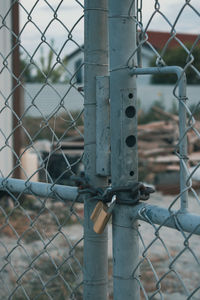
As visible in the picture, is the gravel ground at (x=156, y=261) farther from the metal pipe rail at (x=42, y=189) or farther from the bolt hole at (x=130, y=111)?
the bolt hole at (x=130, y=111)

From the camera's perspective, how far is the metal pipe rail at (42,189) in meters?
1.32

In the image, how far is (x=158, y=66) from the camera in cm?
99

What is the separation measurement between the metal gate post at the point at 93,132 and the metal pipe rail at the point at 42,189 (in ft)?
0.32

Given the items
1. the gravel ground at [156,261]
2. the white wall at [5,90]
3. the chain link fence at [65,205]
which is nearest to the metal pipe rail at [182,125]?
the chain link fence at [65,205]

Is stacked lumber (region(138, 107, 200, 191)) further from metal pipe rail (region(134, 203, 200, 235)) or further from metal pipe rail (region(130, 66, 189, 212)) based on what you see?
metal pipe rail (region(130, 66, 189, 212))

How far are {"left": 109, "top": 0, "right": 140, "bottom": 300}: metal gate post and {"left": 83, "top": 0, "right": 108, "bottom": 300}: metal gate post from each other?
103 millimetres

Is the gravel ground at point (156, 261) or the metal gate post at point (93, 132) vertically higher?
the metal gate post at point (93, 132)

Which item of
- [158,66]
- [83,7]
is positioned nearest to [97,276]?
[158,66]

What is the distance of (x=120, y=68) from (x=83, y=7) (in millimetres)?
259

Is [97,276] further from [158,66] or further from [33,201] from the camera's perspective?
[33,201]

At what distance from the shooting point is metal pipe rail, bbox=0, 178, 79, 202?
1.32m

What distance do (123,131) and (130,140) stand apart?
0.10 ft

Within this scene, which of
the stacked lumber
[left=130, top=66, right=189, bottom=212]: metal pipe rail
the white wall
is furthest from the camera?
the stacked lumber

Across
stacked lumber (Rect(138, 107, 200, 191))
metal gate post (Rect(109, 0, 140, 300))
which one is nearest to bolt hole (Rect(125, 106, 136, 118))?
metal gate post (Rect(109, 0, 140, 300))
